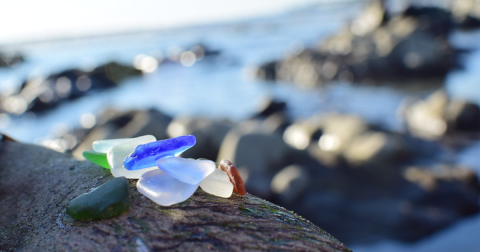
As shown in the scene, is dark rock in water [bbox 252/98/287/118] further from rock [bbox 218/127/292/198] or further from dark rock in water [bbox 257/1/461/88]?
dark rock in water [bbox 257/1/461/88]

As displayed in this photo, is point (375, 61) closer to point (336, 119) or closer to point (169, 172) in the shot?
point (336, 119)

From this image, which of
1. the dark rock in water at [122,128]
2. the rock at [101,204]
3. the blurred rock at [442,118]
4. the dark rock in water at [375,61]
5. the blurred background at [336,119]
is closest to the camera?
the rock at [101,204]

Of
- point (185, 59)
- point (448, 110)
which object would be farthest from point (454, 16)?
point (448, 110)

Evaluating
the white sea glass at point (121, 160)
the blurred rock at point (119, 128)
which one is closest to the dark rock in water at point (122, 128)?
the blurred rock at point (119, 128)

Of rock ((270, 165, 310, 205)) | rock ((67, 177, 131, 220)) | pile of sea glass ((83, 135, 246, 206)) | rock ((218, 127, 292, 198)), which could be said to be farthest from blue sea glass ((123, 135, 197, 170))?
rock ((218, 127, 292, 198))

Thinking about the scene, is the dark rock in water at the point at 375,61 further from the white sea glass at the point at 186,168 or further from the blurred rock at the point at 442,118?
the white sea glass at the point at 186,168

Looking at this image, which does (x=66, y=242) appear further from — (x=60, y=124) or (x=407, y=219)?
(x=60, y=124)
